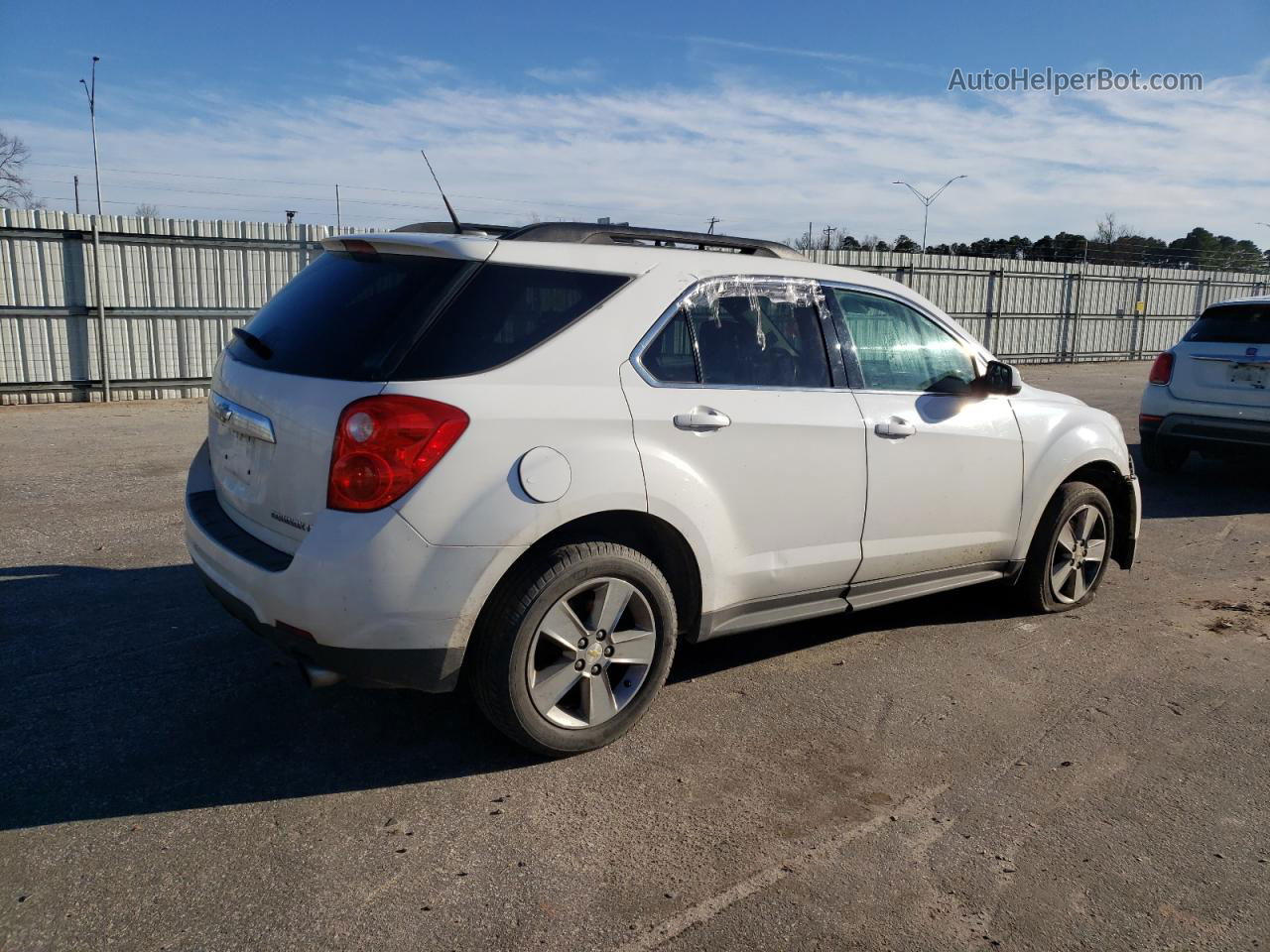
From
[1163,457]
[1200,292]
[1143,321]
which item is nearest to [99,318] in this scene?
[1163,457]

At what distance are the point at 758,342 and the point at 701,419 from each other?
530 mm

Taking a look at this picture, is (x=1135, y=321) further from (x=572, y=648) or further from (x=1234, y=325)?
(x=572, y=648)

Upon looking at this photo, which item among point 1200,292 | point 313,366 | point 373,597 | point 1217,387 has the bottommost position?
point 373,597

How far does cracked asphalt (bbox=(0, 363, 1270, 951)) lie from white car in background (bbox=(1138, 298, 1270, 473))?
4077 millimetres

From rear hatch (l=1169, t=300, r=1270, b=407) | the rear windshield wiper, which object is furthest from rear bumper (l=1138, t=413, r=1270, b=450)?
the rear windshield wiper

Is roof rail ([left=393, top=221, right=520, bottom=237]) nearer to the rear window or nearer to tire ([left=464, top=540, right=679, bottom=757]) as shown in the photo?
tire ([left=464, top=540, right=679, bottom=757])

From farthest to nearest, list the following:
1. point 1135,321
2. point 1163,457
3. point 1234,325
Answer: point 1135,321
point 1163,457
point 1234,325

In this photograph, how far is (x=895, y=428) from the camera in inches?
165

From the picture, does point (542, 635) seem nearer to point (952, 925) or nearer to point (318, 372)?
point (318, 372)

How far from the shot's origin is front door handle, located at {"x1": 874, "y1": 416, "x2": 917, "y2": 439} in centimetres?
415

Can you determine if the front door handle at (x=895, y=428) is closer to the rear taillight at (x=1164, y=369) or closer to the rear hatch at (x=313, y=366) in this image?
the rear hatch at (x=313, y=366)

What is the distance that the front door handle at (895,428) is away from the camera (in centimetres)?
415

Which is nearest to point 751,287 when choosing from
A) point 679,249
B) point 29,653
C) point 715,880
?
point 679,249

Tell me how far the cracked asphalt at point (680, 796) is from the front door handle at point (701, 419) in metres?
1.14
